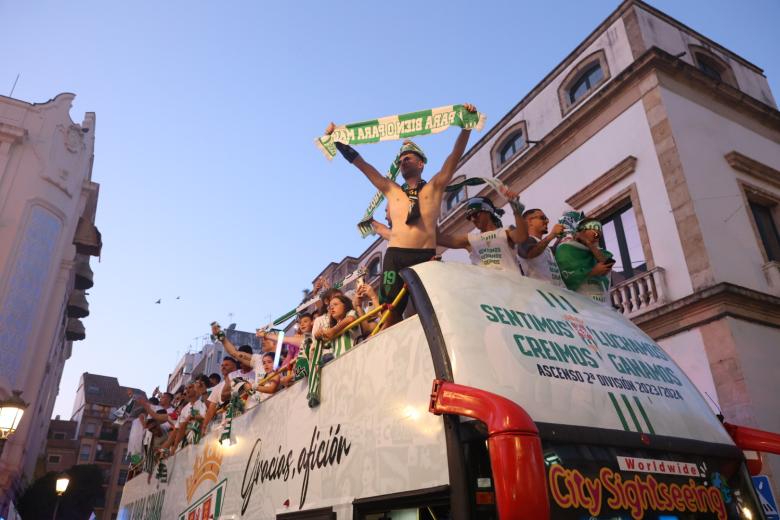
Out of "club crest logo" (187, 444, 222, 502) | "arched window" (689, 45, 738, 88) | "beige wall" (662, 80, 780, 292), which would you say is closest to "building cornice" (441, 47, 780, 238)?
"beige wall" (662, 80, 780, 292)

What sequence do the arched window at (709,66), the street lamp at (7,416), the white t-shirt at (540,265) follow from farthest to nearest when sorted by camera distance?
1. the arched window at (709,66)
2. the street lamp at (7,416)
3. the white t-shirt at (540,265)

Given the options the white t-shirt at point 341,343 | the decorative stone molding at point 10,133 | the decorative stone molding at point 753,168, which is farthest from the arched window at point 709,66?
the decorative stone molding at point 10,133

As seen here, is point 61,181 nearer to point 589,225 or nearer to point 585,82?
point 585,82

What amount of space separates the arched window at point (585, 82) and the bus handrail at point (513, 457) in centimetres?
1384

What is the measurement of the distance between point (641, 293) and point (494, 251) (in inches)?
334

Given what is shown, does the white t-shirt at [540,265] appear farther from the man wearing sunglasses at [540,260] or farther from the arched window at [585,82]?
the arched window at [585,82]

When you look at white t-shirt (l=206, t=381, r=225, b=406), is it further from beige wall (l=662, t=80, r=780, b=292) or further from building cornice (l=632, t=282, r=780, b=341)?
beige wall (l=662, t=80, r=780, b=292)

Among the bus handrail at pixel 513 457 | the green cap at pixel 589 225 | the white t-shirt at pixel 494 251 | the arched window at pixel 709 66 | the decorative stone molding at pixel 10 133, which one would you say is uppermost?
the decorative stone molding at pixel 10 133

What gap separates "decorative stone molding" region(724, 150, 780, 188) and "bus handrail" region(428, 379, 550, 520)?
1258cm

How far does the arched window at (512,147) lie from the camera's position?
16.4 meters

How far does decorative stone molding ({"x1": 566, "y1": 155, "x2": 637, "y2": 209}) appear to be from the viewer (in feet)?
39.3

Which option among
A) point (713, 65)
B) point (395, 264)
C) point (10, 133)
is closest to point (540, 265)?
point (395, 264)

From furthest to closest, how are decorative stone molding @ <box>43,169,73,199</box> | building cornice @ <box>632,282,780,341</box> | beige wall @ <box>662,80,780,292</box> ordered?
decorative stone molding @ <box>43,169,73,199</box>, beige wall @ <box>662,80,780,292</box>, building cornice @ <box>632,282,780,341</box>

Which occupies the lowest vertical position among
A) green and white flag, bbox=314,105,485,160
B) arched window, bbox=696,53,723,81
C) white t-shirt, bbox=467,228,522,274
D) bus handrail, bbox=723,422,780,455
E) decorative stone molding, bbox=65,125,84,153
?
bus handrail, bbox=723,422,780,455
